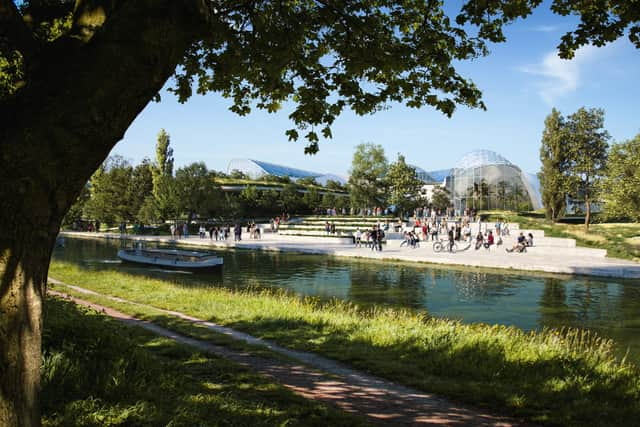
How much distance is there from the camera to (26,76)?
2986 millimetres

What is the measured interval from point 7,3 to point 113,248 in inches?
1605

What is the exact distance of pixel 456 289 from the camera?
63.8ft

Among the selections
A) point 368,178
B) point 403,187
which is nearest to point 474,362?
point 403,187

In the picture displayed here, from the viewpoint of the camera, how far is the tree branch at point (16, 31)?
113 inches

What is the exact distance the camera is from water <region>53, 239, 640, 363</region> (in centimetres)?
1448

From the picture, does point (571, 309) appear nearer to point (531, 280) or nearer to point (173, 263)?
point (531, 280)

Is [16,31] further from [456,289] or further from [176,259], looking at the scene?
[176,259]

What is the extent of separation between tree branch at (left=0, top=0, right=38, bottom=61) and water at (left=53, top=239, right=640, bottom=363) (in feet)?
41.5

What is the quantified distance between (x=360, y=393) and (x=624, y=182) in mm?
38266

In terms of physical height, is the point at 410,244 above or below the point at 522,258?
above

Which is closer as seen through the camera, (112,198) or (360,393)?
(360,393)

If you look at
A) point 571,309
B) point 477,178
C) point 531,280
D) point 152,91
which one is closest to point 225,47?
point 152,91

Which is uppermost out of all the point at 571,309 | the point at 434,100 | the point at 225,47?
the point at 225,47

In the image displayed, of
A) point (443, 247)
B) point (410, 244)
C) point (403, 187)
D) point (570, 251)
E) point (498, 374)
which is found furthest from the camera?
point (403, 187)
